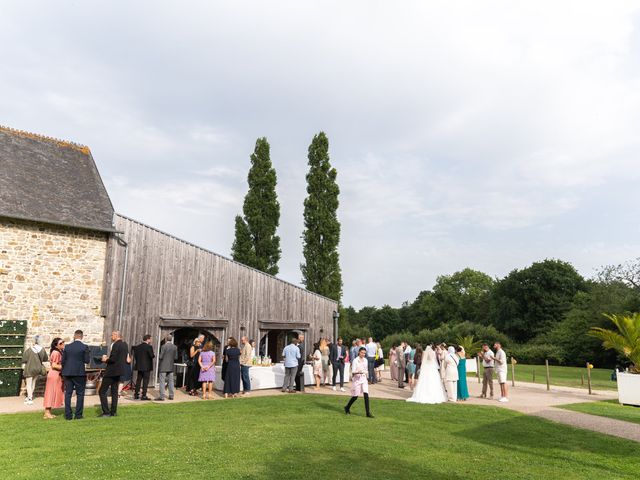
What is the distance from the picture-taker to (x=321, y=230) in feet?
94.4

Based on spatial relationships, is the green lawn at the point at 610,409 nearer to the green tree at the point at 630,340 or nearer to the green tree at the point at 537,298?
the green tree at the point at 630,340

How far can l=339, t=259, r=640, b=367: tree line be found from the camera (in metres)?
33.1

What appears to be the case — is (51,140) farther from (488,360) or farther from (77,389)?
(488,360)

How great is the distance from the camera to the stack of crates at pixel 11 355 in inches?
483

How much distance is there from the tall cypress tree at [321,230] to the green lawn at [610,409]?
54.2ft

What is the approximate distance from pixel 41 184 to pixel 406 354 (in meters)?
13.4

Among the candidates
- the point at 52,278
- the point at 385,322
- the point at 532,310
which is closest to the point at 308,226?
the point at 52,278

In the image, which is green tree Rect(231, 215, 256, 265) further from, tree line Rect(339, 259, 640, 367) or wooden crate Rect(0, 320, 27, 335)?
wooden crate Rect(0, 320, 27, 335)

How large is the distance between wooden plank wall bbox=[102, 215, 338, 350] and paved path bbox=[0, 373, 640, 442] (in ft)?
8.97

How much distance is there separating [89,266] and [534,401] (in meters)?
13.7

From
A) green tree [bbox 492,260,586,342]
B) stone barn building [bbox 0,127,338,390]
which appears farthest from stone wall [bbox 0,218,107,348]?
green tree [bbox 492,260,586,342]

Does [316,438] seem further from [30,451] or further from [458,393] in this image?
[458,393]

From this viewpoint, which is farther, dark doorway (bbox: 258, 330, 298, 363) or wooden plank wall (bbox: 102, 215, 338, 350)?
dark doorway (bbox: 258, 330, 298, 363)

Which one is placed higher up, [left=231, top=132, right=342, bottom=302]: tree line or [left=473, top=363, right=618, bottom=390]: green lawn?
[left=231, top=132, right=342, bottom=302]: tree line
